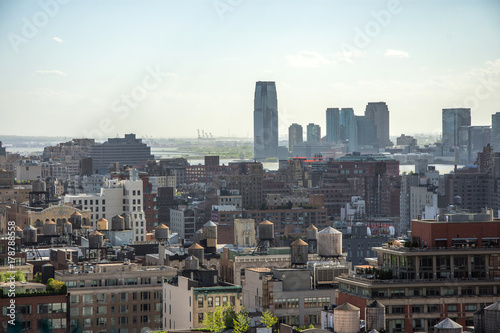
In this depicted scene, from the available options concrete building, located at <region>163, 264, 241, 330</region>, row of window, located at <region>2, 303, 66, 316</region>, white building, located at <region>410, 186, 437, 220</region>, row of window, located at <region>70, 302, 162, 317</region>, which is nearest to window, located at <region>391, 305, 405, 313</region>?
concrete building, located at <region>163, 264, 241, 330</region>

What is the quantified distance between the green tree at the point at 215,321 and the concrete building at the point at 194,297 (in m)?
1.97

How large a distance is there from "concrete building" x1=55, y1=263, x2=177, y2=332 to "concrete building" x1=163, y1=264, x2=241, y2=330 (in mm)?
2454

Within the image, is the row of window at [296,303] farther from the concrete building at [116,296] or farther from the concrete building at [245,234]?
the concrete building at [245,234]

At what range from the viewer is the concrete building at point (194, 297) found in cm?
7094

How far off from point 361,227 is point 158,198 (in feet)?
197

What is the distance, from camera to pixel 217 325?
62.8 m

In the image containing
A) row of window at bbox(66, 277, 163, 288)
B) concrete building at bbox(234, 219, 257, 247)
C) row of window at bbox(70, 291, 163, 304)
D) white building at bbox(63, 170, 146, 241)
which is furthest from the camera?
white building at bbox(63, 170, 146, 241)

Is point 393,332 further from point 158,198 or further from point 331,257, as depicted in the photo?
point 158,198

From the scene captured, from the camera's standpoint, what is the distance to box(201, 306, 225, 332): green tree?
62.7 m

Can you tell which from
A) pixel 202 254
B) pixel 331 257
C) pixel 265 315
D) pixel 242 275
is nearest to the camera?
pixel 265 315

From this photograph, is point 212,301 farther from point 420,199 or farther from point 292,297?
point 420,199

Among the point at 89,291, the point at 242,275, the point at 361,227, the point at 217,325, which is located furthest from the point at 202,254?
the point at 361,227

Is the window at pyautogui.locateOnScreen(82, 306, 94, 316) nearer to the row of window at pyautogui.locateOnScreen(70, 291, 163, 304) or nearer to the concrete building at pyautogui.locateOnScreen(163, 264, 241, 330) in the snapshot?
the row of window at pyautogui.locateOnScreen(70, 291, 163, 304)

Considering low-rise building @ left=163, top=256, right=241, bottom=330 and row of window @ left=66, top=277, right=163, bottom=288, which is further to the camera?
row of window @ left=66, top=277, right=163, bottom=288
